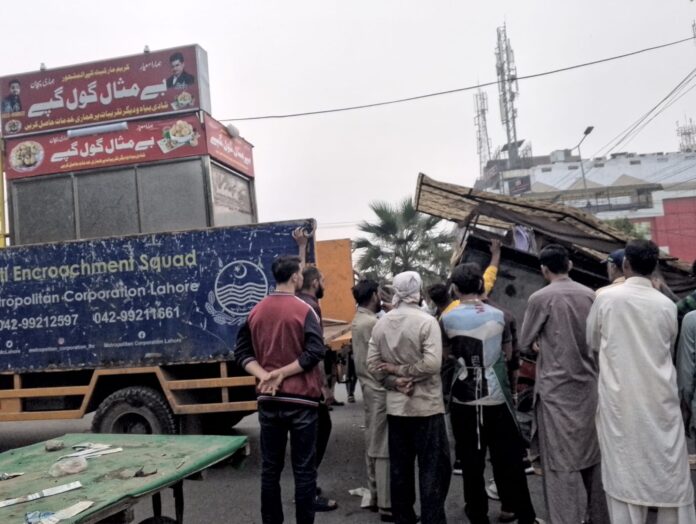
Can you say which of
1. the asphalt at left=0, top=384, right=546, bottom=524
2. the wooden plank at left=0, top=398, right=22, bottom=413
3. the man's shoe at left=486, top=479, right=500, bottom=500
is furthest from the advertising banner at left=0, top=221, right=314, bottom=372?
the man's shoe at left=486, top=479, right=500, bottom=500

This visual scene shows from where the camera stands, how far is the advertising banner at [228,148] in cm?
844

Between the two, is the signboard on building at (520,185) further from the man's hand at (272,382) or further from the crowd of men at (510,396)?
the man's hand at (272,382)

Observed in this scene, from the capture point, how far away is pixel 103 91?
28.2 ft

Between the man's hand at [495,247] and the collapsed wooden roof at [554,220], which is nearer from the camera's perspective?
the man's hand at [495,247]

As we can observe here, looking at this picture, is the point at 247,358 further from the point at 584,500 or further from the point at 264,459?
the point at 584,500

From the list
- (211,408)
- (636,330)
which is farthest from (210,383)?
(636,330)

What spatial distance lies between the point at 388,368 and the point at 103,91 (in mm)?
7198

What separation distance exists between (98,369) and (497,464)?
383 centimetres

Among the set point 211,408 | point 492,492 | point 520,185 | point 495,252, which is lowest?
point 492,492

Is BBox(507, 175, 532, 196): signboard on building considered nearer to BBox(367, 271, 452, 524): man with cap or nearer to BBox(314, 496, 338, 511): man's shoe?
BBox(314, 496, 338, 511): man's shoe

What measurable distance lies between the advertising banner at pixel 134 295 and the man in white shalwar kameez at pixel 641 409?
2.93 metres

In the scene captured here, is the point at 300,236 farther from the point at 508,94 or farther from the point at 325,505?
the point at 508,94

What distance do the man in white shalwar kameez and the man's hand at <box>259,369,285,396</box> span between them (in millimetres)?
1813

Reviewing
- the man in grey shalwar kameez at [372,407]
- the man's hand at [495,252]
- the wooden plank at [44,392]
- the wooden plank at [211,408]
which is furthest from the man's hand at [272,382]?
the man's hand at [495,252]
